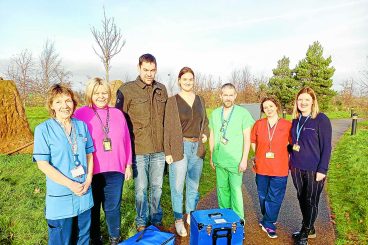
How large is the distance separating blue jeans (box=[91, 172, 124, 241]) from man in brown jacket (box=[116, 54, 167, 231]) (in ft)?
1.65

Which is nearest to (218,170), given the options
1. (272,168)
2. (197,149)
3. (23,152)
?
(197,149)

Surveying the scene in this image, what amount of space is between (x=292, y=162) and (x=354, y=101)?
4535cm

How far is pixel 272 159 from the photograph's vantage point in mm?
3881

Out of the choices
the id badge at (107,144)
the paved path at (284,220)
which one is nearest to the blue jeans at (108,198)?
the id badge at (107,144)

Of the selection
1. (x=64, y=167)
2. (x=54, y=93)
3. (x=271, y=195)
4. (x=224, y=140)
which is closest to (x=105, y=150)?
(x=64, y=167)

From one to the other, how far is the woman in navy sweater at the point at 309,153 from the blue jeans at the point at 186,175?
137 cm

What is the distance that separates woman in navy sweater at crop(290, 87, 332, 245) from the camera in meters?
3.54

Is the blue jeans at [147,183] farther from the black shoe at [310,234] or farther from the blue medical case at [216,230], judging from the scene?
the black shoe at [310,234]

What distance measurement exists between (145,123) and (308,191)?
2395 mm

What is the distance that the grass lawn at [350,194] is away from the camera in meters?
4.08

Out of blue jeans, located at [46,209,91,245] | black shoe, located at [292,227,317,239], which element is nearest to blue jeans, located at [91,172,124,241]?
blue jeans, located at [46,209,91,245]

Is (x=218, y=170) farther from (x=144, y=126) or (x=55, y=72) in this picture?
(x=55, y=72)

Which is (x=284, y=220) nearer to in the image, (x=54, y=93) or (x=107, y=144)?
(x=107, y=144)

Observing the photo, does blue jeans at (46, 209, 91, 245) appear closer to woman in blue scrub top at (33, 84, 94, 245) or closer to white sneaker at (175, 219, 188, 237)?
woman in blue scrub top at (33, 84, 94, 245)
